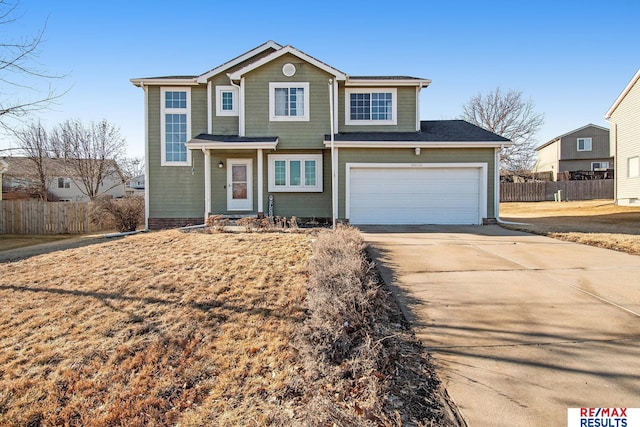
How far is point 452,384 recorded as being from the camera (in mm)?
3059

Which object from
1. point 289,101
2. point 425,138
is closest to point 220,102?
point 289,101

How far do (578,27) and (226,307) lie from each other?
1647cm

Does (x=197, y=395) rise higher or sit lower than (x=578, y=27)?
lower

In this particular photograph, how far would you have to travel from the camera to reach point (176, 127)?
15.2m

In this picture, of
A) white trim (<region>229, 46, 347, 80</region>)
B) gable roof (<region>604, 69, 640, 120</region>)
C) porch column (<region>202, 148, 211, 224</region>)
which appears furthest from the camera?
gable roof (<region>604, 69, 640, 120</region>)

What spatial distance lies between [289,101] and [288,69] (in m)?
1.27

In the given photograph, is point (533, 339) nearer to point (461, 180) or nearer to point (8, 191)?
point (461, 180)

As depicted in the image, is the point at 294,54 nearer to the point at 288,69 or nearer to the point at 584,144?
the point at 288,69

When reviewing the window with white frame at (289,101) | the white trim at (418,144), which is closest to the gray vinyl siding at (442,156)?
the white trim at (418,144)

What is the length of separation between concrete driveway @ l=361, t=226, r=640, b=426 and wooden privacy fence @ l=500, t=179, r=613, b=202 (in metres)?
25.5

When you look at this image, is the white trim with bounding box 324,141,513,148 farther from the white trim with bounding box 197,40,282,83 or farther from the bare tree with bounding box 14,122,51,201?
the bare tree with bounding box 14,122,51,201

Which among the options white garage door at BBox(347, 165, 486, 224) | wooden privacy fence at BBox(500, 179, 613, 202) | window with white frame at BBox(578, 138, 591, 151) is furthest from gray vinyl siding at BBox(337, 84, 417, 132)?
window with white frame at BBox(578, 138, 591, 151)

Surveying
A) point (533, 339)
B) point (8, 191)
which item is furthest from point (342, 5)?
point (8, 191)

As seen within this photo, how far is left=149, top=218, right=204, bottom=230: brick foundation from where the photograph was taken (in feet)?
49.2
